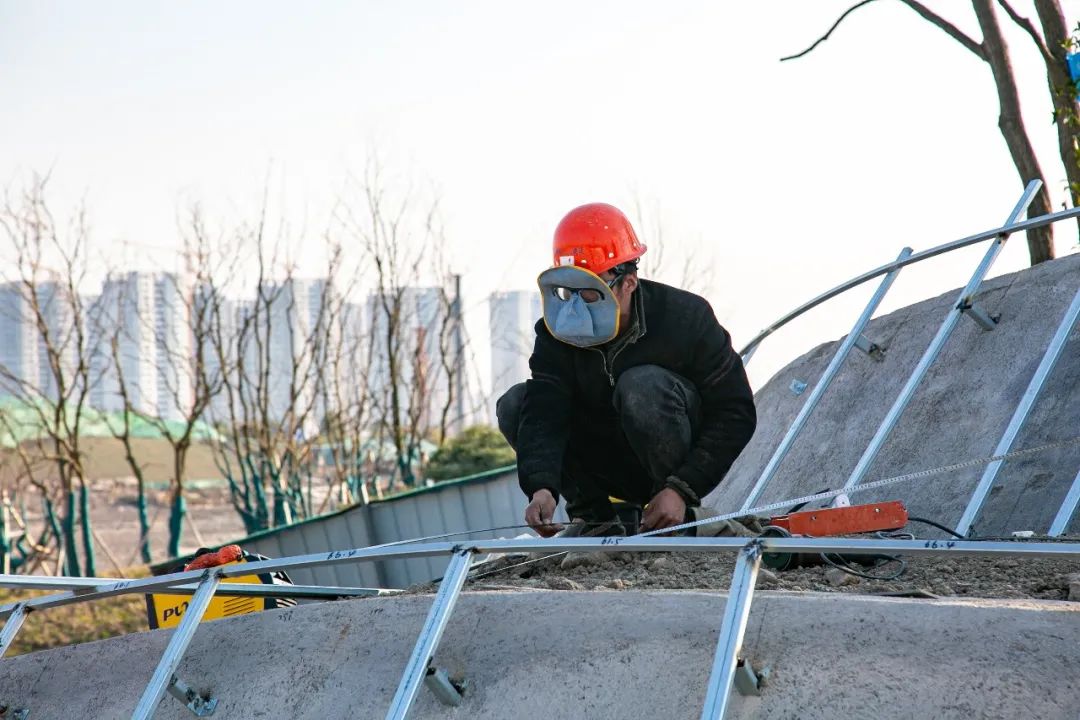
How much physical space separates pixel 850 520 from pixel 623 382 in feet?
2.92

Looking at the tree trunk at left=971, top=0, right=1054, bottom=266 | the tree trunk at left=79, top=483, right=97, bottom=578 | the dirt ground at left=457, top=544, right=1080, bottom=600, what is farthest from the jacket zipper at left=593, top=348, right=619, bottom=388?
the tree trunk at left=79, top=483, right=97, bottom=578

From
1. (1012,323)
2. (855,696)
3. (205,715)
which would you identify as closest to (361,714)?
(205,715)

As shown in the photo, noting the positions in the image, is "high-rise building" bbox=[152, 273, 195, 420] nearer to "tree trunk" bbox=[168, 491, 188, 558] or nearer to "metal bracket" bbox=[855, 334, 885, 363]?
"tree trunk" bbox=[168, 491, 188, 558]

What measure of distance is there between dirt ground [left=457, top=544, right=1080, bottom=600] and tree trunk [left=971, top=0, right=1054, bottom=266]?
3905 millimetres

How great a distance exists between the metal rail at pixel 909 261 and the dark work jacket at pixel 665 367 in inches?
70.2

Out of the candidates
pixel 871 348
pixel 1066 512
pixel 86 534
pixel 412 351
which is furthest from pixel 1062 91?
pixel 86 534

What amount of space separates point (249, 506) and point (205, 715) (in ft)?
35.7

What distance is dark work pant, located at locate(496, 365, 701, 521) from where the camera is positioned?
3.98 metres

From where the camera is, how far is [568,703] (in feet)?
9.41

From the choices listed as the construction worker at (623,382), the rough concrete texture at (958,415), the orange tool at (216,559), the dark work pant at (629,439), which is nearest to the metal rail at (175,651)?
the orange tool at (216,559)

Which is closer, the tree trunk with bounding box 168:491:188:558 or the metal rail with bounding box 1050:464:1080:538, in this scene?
the metal rail with bounding box 1050:464:1080:538

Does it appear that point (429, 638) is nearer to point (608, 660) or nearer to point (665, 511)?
point (608, 660)

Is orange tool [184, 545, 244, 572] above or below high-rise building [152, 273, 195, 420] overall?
below

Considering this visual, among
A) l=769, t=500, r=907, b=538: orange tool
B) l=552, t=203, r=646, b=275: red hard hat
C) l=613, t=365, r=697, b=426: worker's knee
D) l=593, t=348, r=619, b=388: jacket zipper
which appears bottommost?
l=769, t=500, r=907, b=538: orange tool
